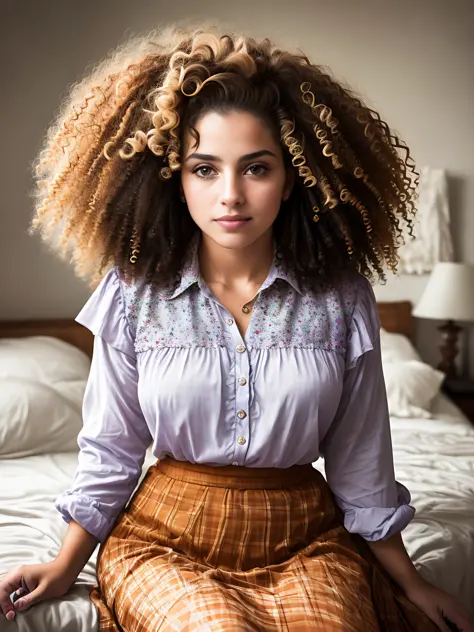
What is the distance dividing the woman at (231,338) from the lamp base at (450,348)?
2496 millimetres

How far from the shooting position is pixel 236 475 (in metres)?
1.25

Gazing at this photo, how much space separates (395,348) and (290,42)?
1313 mm

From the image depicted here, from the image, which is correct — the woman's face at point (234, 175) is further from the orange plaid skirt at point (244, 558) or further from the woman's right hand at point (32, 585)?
the woman's right hand at point (32, 585)

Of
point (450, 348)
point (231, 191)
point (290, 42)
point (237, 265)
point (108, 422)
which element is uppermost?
point (290, 42)

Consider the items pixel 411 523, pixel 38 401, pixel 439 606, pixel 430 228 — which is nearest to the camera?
pixel 439 606

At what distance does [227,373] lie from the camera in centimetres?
123

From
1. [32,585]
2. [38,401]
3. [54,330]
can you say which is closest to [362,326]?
[32,585]

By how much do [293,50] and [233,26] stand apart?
2.28 m

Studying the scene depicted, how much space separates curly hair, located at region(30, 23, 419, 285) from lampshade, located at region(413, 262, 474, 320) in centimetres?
225

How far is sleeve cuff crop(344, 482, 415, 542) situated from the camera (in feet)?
4.21

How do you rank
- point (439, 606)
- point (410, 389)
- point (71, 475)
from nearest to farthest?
point (439, 606)
point (71, 475)
point (410, 389)

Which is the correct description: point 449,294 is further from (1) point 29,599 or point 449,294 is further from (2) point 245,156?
(1) point 29,599

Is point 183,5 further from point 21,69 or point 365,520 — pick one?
point 365,520

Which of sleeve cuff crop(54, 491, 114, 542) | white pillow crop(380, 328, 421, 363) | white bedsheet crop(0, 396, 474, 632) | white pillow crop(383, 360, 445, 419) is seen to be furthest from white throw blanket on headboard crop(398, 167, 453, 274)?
sleeve cuff crop(54, 491, 114, 542)
